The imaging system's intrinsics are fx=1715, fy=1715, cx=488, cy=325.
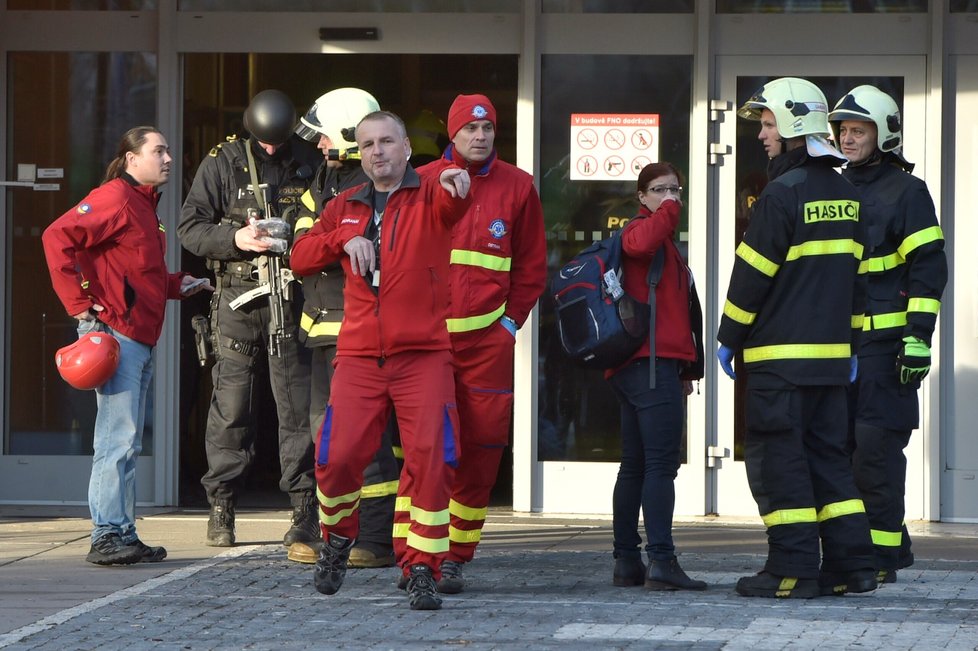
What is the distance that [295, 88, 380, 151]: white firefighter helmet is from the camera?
7434mm

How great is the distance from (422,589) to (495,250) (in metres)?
1.55

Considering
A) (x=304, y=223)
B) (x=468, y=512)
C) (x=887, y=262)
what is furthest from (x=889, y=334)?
(x=304, y=223)

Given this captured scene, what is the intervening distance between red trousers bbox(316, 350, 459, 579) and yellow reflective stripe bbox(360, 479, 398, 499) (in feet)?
2.71

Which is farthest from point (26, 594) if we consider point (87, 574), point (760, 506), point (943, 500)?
point (943, 500)

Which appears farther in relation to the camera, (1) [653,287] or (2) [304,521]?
(2) [304,521]

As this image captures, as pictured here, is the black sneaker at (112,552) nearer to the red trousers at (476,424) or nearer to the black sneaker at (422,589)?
the red trousers at (476,424)

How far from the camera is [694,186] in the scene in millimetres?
9547

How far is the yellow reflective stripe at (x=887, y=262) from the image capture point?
7.20 metres

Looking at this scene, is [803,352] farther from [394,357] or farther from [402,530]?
[402,530]

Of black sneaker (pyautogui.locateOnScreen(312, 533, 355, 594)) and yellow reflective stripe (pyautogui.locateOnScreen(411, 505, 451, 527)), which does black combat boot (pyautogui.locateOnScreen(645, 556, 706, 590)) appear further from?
black sneaker (pyautogui.locateOnScreen(312, 533, 355, 594))

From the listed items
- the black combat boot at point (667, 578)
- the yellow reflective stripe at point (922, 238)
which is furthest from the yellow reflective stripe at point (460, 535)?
the yellow reflective stripe at point (922, 238)

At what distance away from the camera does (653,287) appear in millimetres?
7023

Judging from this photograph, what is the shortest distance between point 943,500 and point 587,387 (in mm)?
2068

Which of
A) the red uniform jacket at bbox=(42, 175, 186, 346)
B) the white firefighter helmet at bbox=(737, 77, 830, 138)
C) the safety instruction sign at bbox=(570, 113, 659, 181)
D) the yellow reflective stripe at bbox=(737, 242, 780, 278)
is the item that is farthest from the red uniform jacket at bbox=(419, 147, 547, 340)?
the safety instruction sign at bbox=(570, 113, 659, 181)
